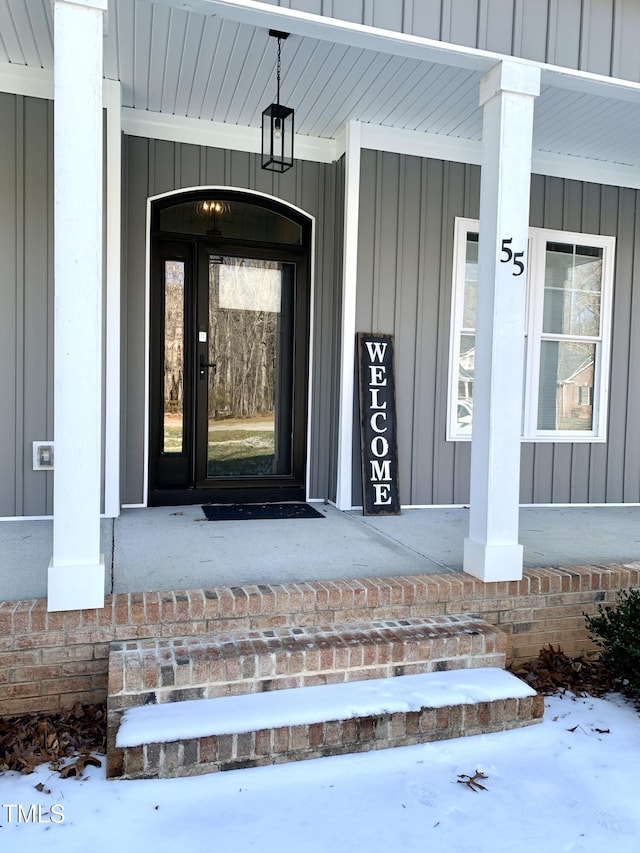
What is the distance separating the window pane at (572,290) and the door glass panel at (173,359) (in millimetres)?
2742

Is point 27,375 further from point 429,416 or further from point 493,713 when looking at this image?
point 493,713

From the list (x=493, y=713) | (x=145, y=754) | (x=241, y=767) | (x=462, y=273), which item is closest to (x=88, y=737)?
(x=145, y=754)

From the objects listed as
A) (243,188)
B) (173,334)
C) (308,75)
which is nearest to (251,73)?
(308,75)

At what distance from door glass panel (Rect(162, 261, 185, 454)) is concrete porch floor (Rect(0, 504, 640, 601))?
1.72 ft

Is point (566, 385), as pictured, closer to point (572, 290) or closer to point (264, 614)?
point (572, 290)

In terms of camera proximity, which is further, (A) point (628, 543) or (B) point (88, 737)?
(A) point (628, 543)

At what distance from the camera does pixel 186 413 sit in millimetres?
4652

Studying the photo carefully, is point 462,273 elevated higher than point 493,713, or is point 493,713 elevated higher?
point 462,273

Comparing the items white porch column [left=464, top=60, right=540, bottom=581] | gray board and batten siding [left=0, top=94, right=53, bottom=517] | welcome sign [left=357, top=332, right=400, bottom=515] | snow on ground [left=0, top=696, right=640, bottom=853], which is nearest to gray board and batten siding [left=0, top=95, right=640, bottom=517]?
gray board and batten siding [left=0, top=94, right=53, bottom=517]

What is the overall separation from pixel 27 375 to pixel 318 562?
7.09 feet

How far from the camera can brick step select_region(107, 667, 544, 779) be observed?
84.1 inches

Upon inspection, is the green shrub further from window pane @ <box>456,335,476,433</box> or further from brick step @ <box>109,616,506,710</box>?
window pane @ <box>456,335,476,433</box>

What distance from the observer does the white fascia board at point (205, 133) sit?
169 inches

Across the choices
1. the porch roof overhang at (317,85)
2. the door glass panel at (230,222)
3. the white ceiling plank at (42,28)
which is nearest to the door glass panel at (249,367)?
the door glass panel at (230,222)
